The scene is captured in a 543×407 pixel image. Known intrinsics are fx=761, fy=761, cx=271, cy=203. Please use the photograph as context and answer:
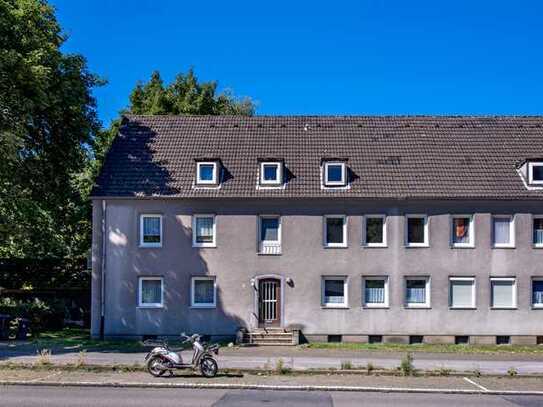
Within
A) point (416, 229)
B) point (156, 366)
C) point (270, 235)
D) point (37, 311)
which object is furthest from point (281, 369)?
point (37, 311)

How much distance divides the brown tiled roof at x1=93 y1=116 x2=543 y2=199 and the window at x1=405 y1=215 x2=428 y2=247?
122cm

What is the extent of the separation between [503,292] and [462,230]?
3.27m

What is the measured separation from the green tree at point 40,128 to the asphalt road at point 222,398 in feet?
44.5

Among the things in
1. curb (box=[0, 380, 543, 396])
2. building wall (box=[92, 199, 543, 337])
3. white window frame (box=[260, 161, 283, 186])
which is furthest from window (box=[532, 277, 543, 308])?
curb (box=[0, 380, 543, 396])

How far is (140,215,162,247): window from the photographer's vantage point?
34.2 metres

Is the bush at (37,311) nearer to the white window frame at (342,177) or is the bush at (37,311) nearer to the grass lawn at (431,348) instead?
the grass lawn at (431,348)

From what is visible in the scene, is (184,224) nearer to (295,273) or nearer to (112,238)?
(112,238)

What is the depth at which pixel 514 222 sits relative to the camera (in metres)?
33.9

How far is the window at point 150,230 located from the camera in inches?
1346

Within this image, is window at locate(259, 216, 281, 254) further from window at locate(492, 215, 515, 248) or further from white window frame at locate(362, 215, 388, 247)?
window at locate(492, 215, 515, 248)

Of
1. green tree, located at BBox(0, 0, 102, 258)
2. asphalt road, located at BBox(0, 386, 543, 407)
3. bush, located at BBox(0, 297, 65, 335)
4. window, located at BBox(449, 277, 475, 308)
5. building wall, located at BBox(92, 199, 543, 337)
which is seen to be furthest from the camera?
bush, located at BBox(0, 297, 65, 335)

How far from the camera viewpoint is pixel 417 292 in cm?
3391

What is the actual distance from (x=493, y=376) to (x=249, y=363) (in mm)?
7469

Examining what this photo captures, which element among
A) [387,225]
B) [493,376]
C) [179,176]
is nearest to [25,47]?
[179,176]
